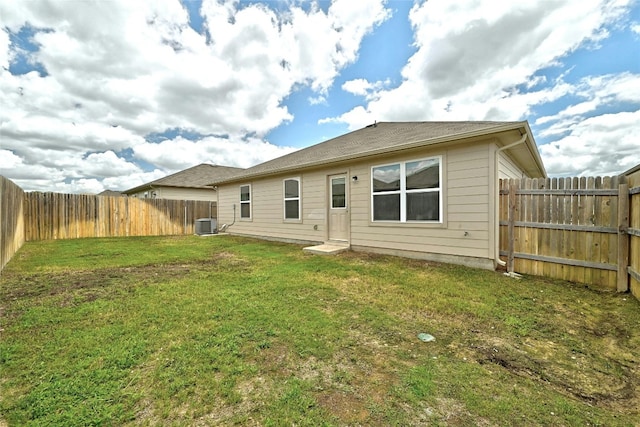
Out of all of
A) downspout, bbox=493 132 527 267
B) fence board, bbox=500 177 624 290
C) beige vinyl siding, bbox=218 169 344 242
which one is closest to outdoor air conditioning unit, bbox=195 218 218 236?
beige vinyl siding, bbox=218 169 344 242

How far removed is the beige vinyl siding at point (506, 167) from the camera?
5.56m

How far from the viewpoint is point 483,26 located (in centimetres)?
748

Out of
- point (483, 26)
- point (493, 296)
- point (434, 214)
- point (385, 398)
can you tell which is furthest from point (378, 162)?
point (385, 398)

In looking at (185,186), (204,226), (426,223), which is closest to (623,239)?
(426,223)

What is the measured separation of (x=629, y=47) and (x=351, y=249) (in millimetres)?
8539

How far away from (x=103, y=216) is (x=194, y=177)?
8.34 metres

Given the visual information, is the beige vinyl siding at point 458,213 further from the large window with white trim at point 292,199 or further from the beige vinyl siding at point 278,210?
the large window with white trim at point 292,199

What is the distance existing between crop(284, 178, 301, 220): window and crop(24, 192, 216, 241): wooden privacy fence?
7.37 m

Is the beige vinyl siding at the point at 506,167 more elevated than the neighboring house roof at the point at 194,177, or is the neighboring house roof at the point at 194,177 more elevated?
the neighboring house roof at the point at 194,177

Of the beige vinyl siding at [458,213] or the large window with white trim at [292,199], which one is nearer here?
the beige vinyl siding at [458,213]

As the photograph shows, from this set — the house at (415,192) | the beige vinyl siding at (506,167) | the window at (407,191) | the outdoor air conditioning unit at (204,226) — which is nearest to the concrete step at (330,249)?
the house at (415,192)

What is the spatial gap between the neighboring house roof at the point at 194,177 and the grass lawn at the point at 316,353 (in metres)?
14.0

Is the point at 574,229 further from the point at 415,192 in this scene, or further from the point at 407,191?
the point at 407,191

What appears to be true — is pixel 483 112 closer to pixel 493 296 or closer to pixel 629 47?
pixel 629 47
